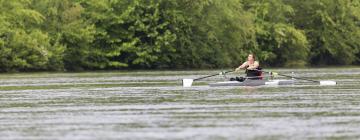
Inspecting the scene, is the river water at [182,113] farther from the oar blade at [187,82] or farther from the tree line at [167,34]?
the tree line at [167,34]

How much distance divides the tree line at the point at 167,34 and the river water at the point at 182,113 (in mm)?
36812

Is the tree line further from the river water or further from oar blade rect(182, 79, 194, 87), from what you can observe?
the river water

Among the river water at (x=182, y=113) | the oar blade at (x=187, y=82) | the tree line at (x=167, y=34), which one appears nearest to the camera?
the river water at (x=182, y=113)

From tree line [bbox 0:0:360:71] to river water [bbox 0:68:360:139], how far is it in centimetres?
3681

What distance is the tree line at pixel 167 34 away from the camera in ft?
261

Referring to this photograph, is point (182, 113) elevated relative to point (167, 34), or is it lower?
lower

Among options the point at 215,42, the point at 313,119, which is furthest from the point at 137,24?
the point at 313,119

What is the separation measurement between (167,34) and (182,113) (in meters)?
57.4

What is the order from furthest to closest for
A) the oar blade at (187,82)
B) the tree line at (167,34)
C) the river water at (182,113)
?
the tree line at (167,34)
the oar blade at (187,82)
the river water at (182,113)

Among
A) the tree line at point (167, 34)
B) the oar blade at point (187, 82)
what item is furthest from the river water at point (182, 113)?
the tree line at point (167, 34)

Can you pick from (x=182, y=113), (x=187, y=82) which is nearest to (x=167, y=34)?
(x=187, y=82)

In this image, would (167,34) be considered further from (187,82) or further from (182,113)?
(182,113)

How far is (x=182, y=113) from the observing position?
2916 cm

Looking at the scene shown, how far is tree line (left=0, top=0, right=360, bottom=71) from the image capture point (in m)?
79.6
